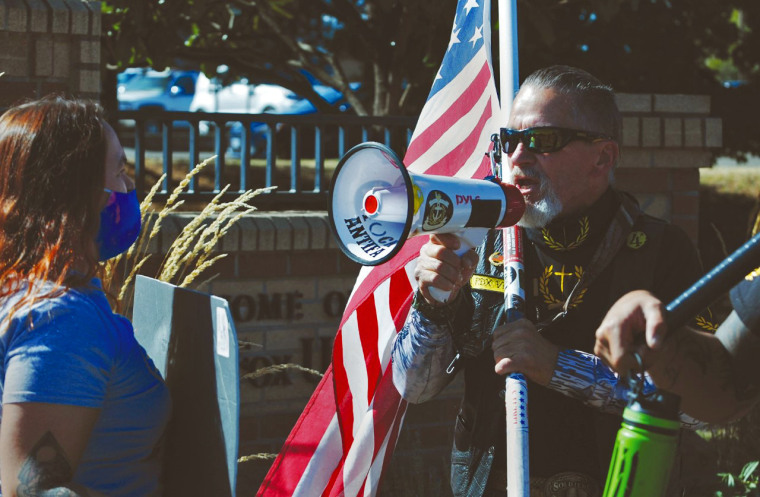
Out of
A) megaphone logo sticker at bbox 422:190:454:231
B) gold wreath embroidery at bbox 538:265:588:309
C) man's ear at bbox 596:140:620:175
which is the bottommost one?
gold wreath embroidery at bbox 538:265:588:309

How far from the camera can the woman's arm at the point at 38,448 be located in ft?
6.33

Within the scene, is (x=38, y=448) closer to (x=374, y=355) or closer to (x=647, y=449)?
(x=647, y=449)

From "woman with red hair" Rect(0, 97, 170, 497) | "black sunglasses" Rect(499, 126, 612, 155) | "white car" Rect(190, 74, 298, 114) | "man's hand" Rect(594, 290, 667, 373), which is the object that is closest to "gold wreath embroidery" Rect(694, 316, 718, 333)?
"black sunglasses" Rect(499, 126, 612, 155)

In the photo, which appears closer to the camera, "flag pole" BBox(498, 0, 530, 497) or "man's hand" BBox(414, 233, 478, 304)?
"flag pole" BBox(498, 0, 530, 497)

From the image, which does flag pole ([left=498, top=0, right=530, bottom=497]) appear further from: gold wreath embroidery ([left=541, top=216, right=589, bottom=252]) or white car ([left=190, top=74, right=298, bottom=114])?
white car ([left=190, top=74, right=298, bottom=114])

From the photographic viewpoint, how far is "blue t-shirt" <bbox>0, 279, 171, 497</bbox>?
6.42ft

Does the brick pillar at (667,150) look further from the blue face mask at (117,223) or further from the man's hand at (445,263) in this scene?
the blue face mask at (117,223)

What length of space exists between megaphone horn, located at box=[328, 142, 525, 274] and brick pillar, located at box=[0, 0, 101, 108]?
2.63 meters

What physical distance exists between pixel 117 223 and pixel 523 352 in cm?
99

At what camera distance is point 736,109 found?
11.4 metres

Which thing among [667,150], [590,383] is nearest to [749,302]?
[590,383]

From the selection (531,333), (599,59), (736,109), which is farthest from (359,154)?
(736,109)

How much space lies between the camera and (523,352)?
7.53 feet

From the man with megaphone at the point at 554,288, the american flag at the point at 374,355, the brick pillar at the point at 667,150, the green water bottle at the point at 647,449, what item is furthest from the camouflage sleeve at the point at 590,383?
the brick pillar at the point at 667,150
